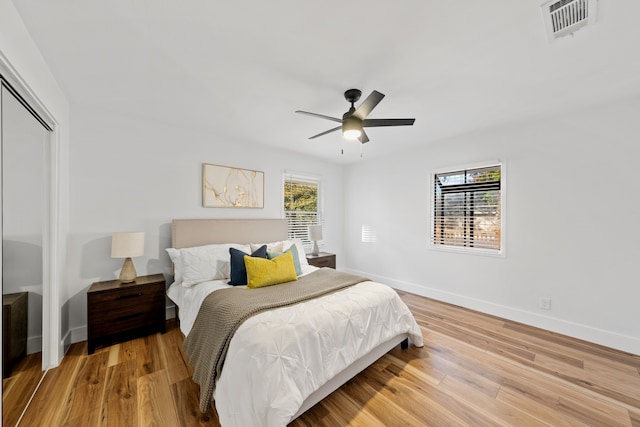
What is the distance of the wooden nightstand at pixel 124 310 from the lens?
242 cm

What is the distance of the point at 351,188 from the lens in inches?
209

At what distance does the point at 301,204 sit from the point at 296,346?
3.32 meters

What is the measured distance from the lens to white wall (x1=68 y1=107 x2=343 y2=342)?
268 centimetres

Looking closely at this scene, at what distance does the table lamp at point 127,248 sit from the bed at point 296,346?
1.50 feet

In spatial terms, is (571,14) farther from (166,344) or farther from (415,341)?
(166,344)

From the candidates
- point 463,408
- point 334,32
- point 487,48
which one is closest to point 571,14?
point 487,48

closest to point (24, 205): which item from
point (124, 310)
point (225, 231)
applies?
point (124, 310)

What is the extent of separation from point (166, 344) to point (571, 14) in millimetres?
4163

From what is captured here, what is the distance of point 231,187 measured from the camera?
12.2 feet

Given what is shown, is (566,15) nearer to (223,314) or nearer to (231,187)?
(223,314)

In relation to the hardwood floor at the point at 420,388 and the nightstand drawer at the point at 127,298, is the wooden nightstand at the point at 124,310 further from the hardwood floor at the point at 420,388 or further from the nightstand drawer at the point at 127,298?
the hardwood floor at the point at 420,388

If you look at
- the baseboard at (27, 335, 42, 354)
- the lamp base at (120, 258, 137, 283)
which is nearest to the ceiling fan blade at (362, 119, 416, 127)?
the lamp base at (120, 258, 137, 283)

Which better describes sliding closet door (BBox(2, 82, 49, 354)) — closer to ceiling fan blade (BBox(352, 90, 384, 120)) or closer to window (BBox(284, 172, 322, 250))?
ceiling fan blade (BBox(352, 90, 384, 120))

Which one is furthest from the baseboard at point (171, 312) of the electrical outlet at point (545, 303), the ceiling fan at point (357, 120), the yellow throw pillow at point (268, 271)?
the electrical outlet at point (545, 303)
